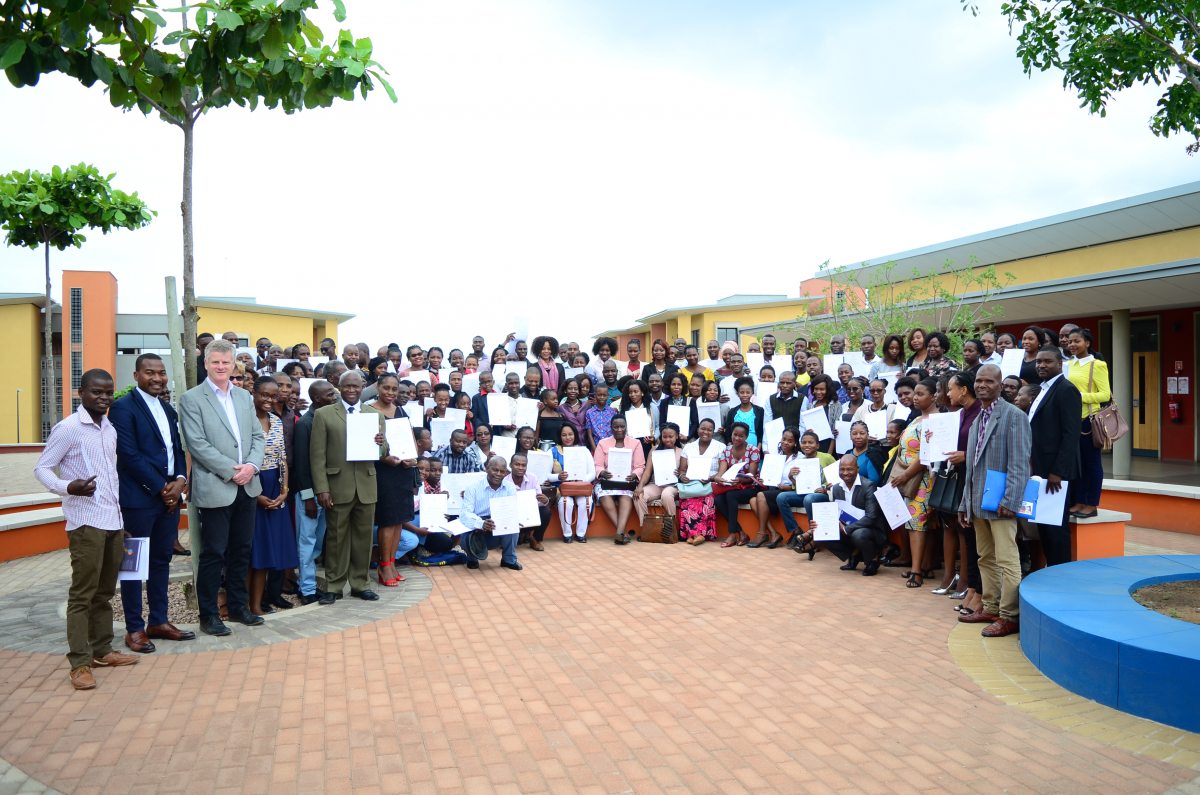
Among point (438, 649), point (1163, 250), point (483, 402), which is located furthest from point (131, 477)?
point (1163, 250)

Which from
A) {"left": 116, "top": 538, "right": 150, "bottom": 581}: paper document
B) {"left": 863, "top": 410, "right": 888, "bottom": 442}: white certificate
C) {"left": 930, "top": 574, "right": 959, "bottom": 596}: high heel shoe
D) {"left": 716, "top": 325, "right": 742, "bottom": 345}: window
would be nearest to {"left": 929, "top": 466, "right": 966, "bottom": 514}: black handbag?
{"left": 930, "top": 574, "right": 959, "bottom": 596}: high heel shoe

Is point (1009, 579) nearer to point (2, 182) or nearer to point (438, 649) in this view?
point (438, 649)

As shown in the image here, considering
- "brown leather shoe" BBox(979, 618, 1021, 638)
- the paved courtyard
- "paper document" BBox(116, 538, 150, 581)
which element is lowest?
the paved courtyard

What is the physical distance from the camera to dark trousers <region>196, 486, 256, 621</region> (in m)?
6.33

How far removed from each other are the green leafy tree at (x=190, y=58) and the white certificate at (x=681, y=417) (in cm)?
608

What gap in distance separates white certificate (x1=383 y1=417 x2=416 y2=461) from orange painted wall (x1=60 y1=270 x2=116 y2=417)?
82.9 ft

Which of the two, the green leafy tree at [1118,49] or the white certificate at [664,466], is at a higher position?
the green leafy tree at [1118,49]

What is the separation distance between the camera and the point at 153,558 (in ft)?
20.0

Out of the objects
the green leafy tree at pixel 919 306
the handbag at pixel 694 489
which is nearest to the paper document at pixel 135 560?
the handbag at pixel 694 489

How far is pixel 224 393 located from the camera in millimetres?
6410

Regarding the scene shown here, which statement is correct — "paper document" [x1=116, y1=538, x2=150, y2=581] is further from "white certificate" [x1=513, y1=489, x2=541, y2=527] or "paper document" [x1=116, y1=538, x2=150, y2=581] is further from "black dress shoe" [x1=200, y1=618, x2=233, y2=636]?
"white certificate" [x1=513, y1=489, x2=541, y2=527]

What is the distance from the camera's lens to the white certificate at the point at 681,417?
11047mm

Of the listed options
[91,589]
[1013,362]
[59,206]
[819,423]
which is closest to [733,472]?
[819,423]

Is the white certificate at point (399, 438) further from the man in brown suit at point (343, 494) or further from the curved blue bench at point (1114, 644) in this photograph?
the curved blue bench at point (1114, 644)
